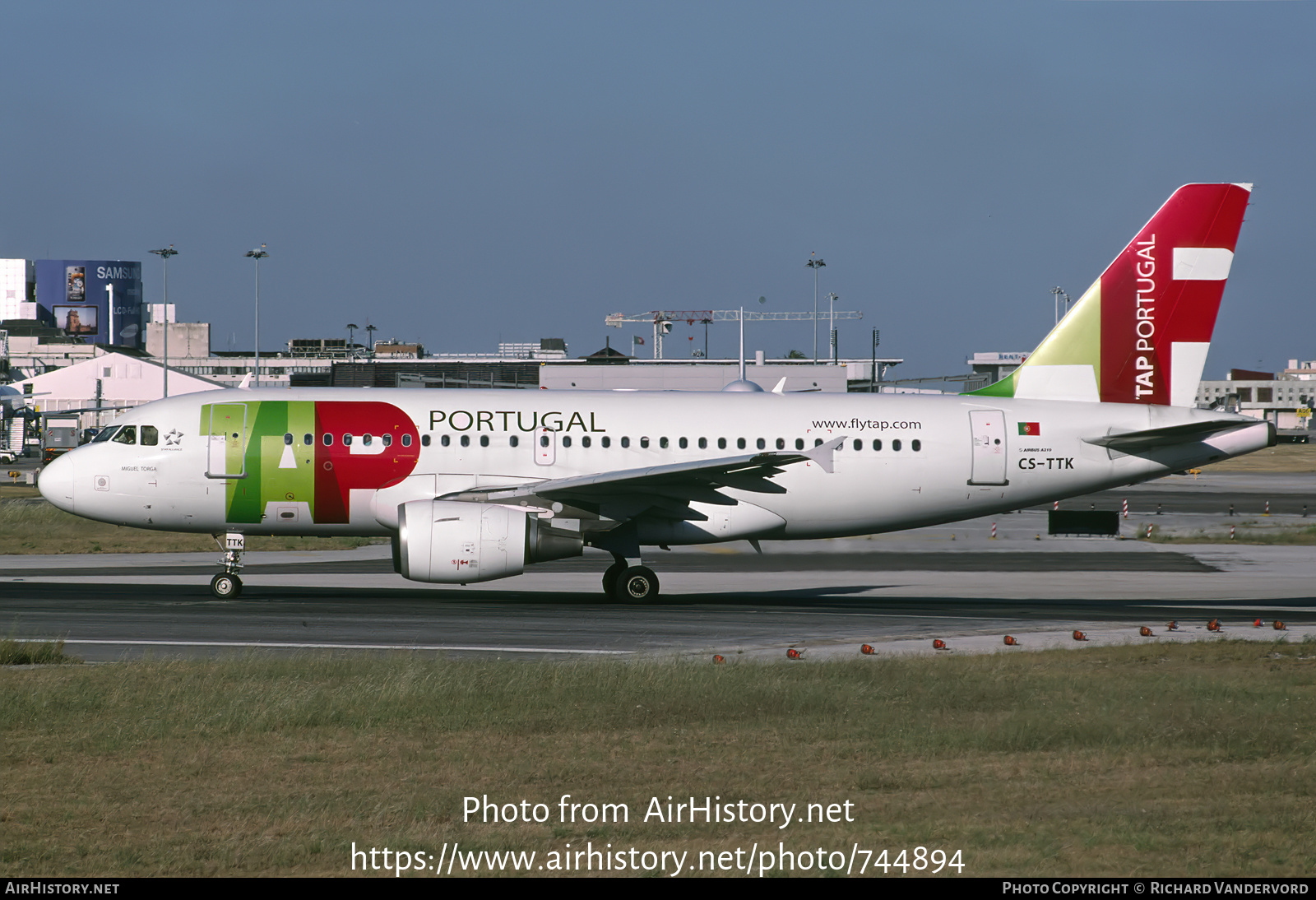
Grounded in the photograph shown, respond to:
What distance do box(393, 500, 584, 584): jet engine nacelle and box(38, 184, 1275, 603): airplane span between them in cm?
4

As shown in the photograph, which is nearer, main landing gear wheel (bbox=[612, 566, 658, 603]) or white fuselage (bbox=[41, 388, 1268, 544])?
white fuselage (bbox=[41, 388, 1268, 544])

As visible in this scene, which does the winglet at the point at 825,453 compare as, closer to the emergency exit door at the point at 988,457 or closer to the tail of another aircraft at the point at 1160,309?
the emergency exit door at the point at 988,457

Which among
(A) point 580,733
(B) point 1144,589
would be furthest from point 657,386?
(A) point 580,733

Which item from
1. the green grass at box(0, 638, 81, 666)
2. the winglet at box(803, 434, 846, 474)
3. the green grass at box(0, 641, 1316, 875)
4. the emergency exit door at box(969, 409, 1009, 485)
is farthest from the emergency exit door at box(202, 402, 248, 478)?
the emergency exit door at box(969, 409, 1009, 485)

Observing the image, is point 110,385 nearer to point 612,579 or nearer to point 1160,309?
point 612,579

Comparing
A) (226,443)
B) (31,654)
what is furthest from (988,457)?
(31,654)

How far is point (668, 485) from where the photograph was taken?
1003 inches

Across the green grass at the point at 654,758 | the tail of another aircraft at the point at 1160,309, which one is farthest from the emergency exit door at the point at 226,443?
the tail of another aircraft at the point at 1160,309

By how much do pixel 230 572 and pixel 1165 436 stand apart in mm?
19506

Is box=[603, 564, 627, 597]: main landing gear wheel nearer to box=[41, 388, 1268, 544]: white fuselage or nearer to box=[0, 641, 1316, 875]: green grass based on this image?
box=[41, 388, 1268, 544]: white fuselage

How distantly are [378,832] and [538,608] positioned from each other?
Answer: 50.1 feet

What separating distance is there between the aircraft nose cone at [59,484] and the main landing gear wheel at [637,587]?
11251 mm

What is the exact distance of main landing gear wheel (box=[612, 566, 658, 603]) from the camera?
26109 millimetres

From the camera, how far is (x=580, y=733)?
512 inches
